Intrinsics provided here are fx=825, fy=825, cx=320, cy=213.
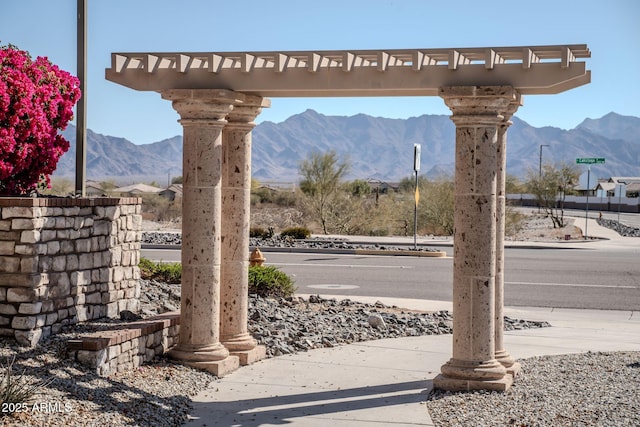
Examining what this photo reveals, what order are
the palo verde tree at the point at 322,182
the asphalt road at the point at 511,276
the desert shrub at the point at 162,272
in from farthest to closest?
the palo verde tree at the point at 322,182 → the asphalt road at the point at 511,276 → the desert shrub at the point at 162,272

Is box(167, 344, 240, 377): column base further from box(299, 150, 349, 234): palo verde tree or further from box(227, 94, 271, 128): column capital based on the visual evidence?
box(299, 150, 349, 234): palo verde tree

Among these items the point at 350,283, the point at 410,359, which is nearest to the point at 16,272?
the point at 410,359

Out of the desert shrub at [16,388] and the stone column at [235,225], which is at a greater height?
the stone column at [235,225]

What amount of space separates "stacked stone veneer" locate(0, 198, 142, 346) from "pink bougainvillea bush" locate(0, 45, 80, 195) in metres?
1.17

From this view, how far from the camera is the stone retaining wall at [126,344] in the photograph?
27.4 feet

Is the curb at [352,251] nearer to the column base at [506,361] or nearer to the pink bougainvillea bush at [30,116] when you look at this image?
the pink bougainvillea bush at [30,116]

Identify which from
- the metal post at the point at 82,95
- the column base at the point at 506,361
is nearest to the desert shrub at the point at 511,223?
the metal post at the point at 82,95

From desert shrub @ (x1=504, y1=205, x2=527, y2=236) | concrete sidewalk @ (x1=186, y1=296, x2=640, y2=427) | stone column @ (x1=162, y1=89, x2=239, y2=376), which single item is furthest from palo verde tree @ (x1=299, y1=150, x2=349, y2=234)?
stone column @ (x1=162, y1=89, x2=239, y2=376)

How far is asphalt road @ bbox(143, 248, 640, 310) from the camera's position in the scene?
17562 millimetres

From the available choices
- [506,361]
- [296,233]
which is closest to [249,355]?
[506,361]

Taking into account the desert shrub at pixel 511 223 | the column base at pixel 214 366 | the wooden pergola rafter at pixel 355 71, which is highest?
the wooden pergola rafter at pixel 355 71

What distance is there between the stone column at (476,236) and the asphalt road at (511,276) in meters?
8.19

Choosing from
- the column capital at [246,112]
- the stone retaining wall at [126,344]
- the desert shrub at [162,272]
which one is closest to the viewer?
the stone retaining wall at [126,344]

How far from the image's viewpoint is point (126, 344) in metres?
8.87
